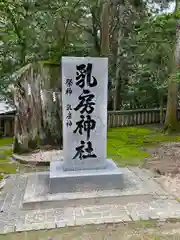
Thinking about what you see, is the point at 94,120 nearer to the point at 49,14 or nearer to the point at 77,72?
the point at 77,72

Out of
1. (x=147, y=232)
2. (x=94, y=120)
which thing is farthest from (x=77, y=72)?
(x=147, y=232)

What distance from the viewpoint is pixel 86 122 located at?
14.5ft

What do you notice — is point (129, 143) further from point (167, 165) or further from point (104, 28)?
point (104, 28)

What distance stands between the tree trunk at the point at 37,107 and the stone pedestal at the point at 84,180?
2233 mm

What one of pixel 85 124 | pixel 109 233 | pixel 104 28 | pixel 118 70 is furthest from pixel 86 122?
pixel 118 70

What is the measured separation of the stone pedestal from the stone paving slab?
0.37 metres

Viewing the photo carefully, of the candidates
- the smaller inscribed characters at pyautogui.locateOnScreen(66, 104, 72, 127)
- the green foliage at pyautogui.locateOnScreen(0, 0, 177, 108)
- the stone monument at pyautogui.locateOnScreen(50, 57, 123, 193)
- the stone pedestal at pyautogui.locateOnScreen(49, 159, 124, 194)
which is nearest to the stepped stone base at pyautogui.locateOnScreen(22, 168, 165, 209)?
the stone pedestal at pyautogui.locateOnScreen(49, 159, 124, 194)

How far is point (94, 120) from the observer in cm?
446

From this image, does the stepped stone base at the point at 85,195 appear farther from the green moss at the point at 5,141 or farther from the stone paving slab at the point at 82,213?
the green moss at the point at 5,141

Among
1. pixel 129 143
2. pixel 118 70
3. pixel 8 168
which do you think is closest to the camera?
pixel 8 168

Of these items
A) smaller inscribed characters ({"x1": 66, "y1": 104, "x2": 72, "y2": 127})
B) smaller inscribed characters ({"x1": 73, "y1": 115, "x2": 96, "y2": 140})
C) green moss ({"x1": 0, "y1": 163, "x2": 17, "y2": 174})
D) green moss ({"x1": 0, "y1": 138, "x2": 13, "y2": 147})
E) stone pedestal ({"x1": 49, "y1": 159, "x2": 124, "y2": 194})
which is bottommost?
green moss ({"x1": 0, "y1": 163, "x2": 17, "y2": 174})

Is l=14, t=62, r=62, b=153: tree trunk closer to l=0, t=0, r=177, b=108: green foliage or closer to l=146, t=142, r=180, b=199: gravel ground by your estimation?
l=0, t=0, r=177, b=108: green foliage

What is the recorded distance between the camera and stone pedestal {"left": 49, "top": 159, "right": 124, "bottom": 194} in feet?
13.5

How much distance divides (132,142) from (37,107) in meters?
2.96
